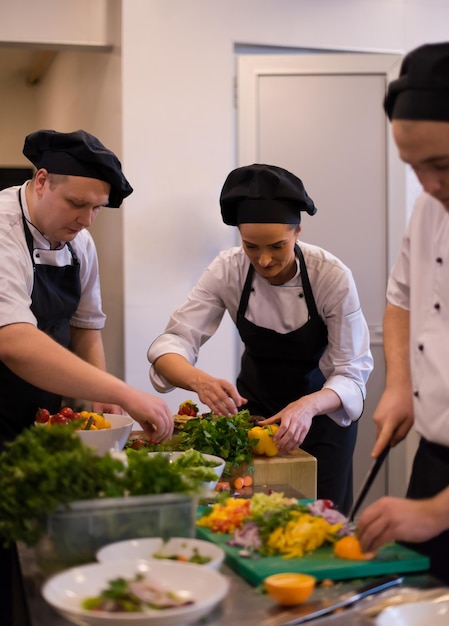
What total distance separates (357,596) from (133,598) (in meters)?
0.38

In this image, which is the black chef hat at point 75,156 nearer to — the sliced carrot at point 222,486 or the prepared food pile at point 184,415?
the prepared food pile at point 184,415

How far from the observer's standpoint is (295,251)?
3.12m

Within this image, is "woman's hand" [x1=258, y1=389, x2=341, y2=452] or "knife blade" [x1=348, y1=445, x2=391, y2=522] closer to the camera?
"knife blade" [x1=348, y1=445, x2=391, y2=522]

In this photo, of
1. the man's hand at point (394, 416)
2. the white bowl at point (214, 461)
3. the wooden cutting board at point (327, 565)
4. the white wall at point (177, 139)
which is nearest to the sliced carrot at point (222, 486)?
the white bowl at point (214, 461)

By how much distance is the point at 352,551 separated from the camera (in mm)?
1570

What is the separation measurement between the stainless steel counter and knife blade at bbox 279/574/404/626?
0.02 meters

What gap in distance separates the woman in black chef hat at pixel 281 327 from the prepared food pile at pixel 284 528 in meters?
0.92

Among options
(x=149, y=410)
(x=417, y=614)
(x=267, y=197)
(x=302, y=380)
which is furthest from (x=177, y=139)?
(x=417, y=614)

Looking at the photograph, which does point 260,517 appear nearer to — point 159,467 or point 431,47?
point 159,467

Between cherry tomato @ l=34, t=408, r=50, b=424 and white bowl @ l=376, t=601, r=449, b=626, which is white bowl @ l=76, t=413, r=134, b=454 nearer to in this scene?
cherry tomato @ l=34, t=408, r=50, b=424

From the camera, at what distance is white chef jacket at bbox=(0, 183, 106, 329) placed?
7.86ft

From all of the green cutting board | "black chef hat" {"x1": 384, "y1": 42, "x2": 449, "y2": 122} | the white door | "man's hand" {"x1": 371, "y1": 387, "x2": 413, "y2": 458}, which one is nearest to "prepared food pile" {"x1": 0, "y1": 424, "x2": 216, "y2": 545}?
the green cutting board

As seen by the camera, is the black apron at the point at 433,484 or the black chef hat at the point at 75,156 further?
the black chef hat at the point at 75,156

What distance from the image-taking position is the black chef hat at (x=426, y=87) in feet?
4.98
